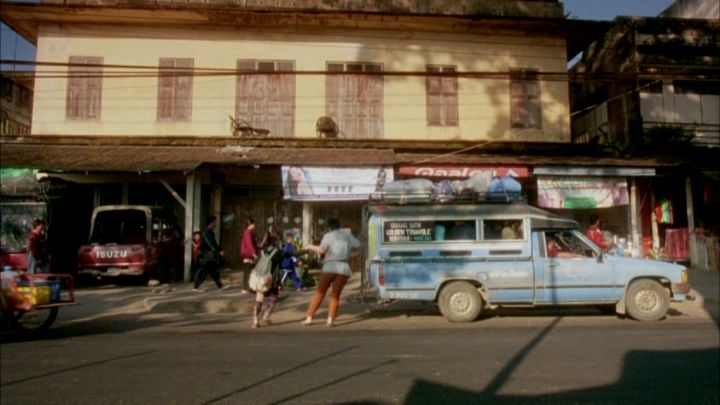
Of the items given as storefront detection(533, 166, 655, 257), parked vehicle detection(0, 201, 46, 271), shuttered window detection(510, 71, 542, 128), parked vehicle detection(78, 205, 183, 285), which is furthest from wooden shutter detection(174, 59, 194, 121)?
storefront detection(533, 166, 655, 257)

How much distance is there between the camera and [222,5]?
52.9 feet

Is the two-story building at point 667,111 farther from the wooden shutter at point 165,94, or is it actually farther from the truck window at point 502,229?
the wooden shutter at point 165,94

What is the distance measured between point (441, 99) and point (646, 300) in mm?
9661

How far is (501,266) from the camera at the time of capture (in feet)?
29.9

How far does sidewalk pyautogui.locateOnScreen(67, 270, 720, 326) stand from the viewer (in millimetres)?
10047

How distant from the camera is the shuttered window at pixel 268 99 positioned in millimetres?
16375

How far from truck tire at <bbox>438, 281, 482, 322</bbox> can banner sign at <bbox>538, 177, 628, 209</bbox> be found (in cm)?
647

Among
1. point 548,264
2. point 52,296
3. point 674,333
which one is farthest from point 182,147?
point 674,333

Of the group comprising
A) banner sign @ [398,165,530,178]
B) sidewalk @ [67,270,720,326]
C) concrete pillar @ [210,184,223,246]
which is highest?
banner sign @ [398,165,530,178]

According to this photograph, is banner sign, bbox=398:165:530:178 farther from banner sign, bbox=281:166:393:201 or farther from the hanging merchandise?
the hanging merchandise

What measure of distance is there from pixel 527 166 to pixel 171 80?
37.3 feet

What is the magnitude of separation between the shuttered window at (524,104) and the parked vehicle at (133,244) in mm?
11602

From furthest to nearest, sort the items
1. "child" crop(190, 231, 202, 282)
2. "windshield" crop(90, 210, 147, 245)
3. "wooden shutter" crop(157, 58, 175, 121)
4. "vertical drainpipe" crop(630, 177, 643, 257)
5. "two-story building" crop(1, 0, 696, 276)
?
1. "wooden shutter" crop(157, 58, 175, 121)
2. "two-story building" crop(1, 0, 696, 276)
3. "vertical drainpipe" crop(630, 177, 643, 257)
4. "windshield" crop(90, 210, 147, 245)
5. "child" crop(190, 231, 202, 282)

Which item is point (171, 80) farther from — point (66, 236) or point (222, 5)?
point (66, 236)
